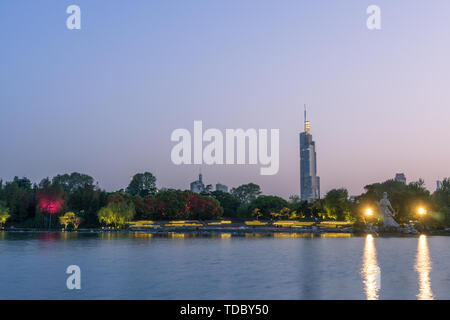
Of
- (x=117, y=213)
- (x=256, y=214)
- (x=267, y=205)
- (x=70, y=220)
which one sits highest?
(x=267, y=205)

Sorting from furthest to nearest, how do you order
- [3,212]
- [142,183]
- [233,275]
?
[142,183], [3,212], [233,275]

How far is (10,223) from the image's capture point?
112 metres

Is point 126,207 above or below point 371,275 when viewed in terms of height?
above

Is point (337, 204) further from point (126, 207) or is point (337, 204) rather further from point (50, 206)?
point (50, 206)

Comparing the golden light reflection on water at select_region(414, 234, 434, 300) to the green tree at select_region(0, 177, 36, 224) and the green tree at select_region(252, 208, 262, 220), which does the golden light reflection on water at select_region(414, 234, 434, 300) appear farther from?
the green tree at select_region(0, 177, 36, 224)

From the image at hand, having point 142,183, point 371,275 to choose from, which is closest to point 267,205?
point 142,183

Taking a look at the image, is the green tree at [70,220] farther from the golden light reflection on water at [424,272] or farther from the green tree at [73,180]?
the golden light reflection on water at [424,272]

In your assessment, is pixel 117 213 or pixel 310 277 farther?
pixel 117 213

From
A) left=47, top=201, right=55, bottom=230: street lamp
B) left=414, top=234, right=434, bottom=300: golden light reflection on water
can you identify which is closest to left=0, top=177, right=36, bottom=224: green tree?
left=47, top=201, right=55, bottom=230: street lamp

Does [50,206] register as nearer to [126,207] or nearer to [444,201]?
[126,207]

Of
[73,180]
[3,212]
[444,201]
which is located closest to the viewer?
[444,201]

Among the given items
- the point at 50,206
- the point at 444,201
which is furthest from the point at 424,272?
the point at 50,206
